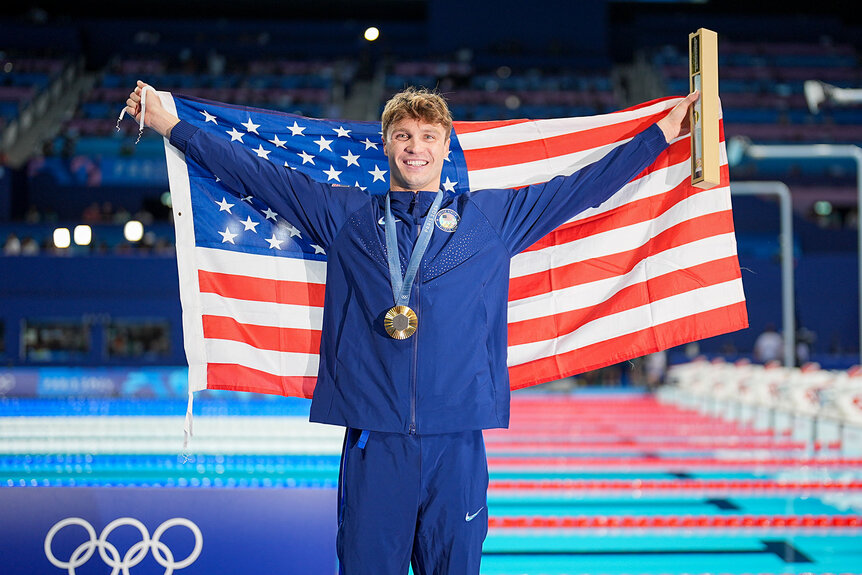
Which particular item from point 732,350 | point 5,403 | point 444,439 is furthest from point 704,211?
point 732,350

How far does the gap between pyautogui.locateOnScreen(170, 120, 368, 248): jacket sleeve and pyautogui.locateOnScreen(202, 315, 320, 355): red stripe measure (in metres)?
0.65

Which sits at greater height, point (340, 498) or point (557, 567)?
point (340, 498)

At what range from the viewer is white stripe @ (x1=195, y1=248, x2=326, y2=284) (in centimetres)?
309

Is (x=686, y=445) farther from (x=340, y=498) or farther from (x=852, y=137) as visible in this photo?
(x=852, y=137)

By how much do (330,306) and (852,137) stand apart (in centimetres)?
2142

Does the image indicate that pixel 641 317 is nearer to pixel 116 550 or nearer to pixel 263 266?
pixel 263 266

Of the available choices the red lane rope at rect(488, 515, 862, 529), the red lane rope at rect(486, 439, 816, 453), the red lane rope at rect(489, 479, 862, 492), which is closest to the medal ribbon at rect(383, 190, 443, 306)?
the red lane rope at rect(488, 515, 862, 529)

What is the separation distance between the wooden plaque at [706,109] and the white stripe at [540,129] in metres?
0.43

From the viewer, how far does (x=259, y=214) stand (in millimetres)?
3080

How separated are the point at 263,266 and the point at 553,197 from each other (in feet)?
3.71

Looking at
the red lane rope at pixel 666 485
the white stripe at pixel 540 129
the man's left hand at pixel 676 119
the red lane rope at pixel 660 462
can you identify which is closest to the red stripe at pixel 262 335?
the white stripe at pixel 540 129

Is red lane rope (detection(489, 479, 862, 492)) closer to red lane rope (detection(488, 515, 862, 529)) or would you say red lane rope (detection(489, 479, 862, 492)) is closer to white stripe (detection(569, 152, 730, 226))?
red lane rope (detection(488, 515, 862, 529))

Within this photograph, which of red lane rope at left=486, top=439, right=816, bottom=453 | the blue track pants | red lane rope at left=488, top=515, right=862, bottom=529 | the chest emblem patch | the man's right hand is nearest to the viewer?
the blue track pants

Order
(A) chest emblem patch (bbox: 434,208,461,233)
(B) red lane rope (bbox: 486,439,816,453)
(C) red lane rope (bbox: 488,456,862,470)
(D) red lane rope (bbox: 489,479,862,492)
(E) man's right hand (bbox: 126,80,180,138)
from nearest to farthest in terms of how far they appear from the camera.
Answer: (A) chest emblem patch (bbox: 434,208,461,233), (E) man's right hand (bbox: 126,80,180,138), (D) red lane rope (bbox: 489,479,862,492), (C) red lane rope (bbox: 488,456,862,470), (B) red lane rope (bbox: 486,439,816,453)
